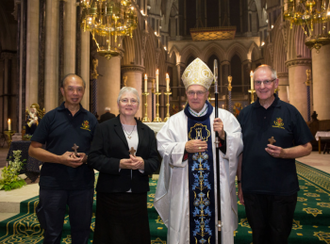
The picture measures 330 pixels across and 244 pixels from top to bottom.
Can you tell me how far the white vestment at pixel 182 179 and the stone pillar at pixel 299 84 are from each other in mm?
14103

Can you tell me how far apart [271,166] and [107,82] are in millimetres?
11563

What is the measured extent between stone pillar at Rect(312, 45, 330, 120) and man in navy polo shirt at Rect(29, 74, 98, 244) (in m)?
12.3

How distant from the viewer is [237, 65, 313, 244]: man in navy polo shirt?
6.89 ft

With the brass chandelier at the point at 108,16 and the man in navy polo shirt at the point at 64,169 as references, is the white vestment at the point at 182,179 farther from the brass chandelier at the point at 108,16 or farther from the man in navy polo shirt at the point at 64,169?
the brass chandelier at the point at 108,16

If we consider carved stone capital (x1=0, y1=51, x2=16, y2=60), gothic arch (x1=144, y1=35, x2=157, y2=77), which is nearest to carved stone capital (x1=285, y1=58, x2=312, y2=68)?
gothic arch (x1=144, y1=35, x2=157, y2=77)

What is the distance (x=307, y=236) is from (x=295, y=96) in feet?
44.0

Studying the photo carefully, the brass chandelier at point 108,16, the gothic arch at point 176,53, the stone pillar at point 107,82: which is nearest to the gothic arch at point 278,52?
the gothic arch at point 176,53

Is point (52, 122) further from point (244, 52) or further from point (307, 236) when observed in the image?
point (244, 52)

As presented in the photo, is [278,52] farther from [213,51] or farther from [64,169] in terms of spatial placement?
[64,169]

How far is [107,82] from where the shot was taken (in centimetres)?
1293

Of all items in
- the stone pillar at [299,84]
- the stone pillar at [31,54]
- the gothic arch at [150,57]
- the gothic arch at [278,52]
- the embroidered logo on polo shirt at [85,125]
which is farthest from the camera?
the gothic arch at [150,57]

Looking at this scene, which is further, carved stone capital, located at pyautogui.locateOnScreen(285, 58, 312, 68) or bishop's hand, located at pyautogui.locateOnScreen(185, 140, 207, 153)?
carved stone capital, located at pyautogui.locateOnScreen(285, 58, 312, 68)

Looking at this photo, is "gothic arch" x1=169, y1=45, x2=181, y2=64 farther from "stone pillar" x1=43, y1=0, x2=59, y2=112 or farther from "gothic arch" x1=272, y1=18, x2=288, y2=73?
"stone pillar" x1=43, y1=0, x2=59, y2=112

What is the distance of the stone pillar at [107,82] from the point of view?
12.8 meters
